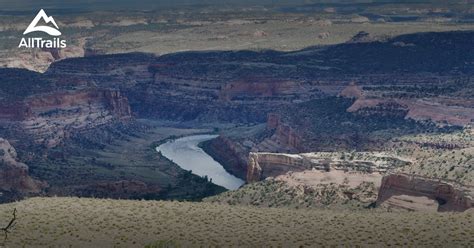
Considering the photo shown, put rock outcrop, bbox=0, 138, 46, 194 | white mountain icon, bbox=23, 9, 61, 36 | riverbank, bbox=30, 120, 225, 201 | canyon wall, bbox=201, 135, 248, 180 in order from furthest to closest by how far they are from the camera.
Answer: white mountain icon, bbox=23, 9, 61, 36 < canyon wall, bbox=201, 135, 248, 180 < riverbank, bbox=30, 120, 225, 201 < rock outcrop, bbox=0, 138, 46, 194

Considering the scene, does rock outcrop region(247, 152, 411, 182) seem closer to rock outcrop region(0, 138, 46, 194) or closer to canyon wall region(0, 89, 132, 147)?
rock outcrop region(0, 138, 46, 194)

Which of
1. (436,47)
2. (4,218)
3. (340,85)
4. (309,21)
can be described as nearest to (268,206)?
(4,218)

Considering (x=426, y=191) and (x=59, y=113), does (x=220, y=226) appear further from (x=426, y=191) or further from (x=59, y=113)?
(x=59, y=113)

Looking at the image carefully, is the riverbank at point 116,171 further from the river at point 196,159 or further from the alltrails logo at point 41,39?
the alltrails logo at point 41,39

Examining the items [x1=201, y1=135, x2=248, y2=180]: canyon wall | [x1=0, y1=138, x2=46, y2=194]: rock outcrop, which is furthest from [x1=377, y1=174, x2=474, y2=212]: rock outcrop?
[x1=201, y1=135, x2=248, y2=180]: canyon wall

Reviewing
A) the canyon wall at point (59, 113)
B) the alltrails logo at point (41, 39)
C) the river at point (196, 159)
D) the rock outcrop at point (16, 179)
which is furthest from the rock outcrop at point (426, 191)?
the alltrails logo at point (41, 39)
